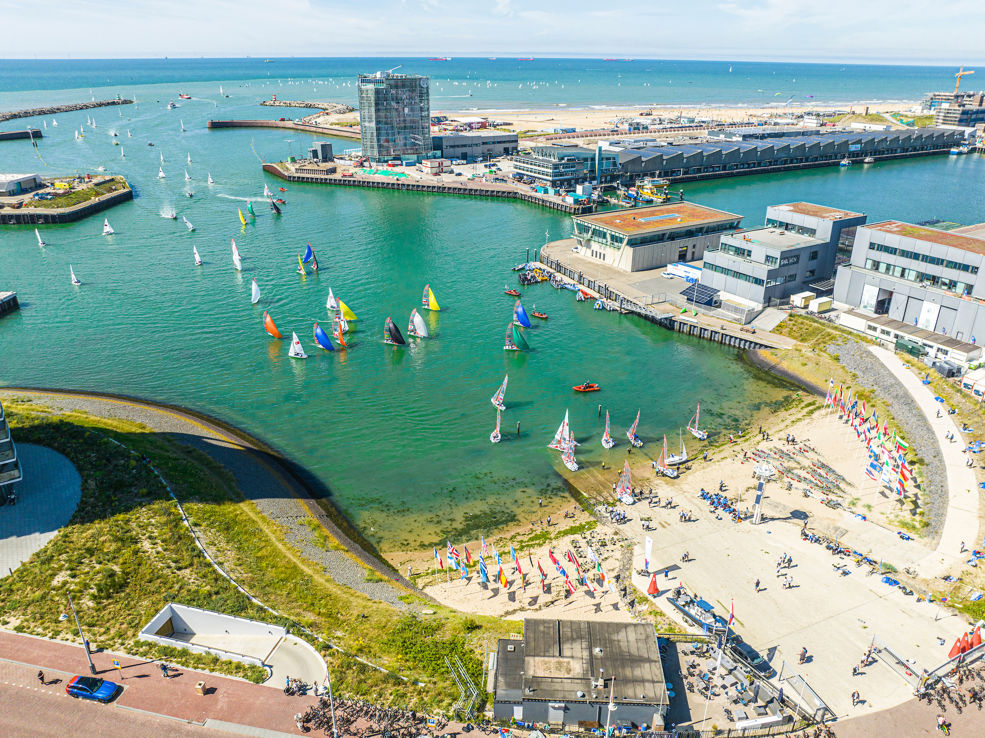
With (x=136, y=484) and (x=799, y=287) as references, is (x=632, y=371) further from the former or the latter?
(x=136, y=484)

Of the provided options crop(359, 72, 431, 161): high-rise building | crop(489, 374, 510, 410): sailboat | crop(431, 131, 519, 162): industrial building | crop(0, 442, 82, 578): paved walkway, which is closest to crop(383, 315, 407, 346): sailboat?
crop(489, 374, 510, 410): sailboat

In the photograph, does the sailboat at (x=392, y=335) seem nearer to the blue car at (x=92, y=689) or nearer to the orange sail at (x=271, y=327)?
the orange sail at (x=271, y=327)

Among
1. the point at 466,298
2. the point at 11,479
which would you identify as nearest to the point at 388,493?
the point at 11,479

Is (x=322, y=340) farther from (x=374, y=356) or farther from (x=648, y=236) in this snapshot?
(x=648, y=236)

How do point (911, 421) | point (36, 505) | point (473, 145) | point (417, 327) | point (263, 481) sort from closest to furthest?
point (36, 505) → point (263, 481) → point (911, 421) → point (417, 327) → point (473, 145)

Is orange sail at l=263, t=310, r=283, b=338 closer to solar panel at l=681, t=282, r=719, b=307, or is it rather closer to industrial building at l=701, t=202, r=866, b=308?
solar panel at l=681, t=282, r=719, b=307

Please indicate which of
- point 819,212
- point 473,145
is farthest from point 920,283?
point 473,145
